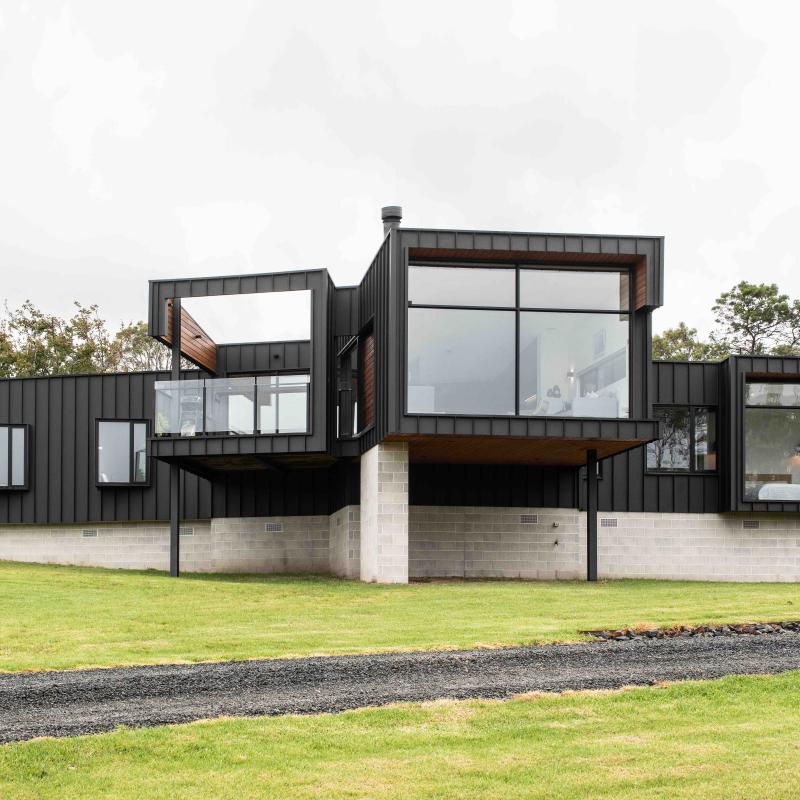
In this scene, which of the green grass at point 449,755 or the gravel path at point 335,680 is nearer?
the green grass at point 449,755

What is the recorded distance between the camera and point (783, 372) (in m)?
23.0

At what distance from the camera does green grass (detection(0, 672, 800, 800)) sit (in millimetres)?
6254

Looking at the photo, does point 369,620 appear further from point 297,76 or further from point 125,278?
point 125,278

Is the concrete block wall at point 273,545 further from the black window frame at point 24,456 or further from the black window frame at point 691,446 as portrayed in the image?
the black window frame at point 691,446

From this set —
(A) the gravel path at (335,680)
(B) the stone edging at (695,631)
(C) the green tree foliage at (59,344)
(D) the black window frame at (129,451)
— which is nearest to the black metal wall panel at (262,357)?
(D) the black window frame at (129,451)

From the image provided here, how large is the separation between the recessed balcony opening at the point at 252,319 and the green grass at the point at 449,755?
52.6ft

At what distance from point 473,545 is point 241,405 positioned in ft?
18.4

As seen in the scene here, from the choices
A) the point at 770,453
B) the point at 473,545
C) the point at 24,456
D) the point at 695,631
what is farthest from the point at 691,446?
the point at 24,456

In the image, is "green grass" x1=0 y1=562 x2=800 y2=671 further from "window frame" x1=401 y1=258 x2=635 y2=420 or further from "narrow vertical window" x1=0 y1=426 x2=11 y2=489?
"narrow vertical window" x1=0 y1=426 x2=11 y2=489

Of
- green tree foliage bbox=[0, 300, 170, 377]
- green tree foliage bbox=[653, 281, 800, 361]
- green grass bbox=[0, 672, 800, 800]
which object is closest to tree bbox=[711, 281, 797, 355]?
green tree foliage bbox=[653, 281, 800, 361]

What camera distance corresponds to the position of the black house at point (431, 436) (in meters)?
18.7

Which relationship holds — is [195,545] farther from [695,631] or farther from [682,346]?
[682,346]

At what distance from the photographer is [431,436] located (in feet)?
60.7

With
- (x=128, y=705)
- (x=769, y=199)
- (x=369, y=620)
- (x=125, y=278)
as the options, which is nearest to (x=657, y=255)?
(x=369, y=620)
